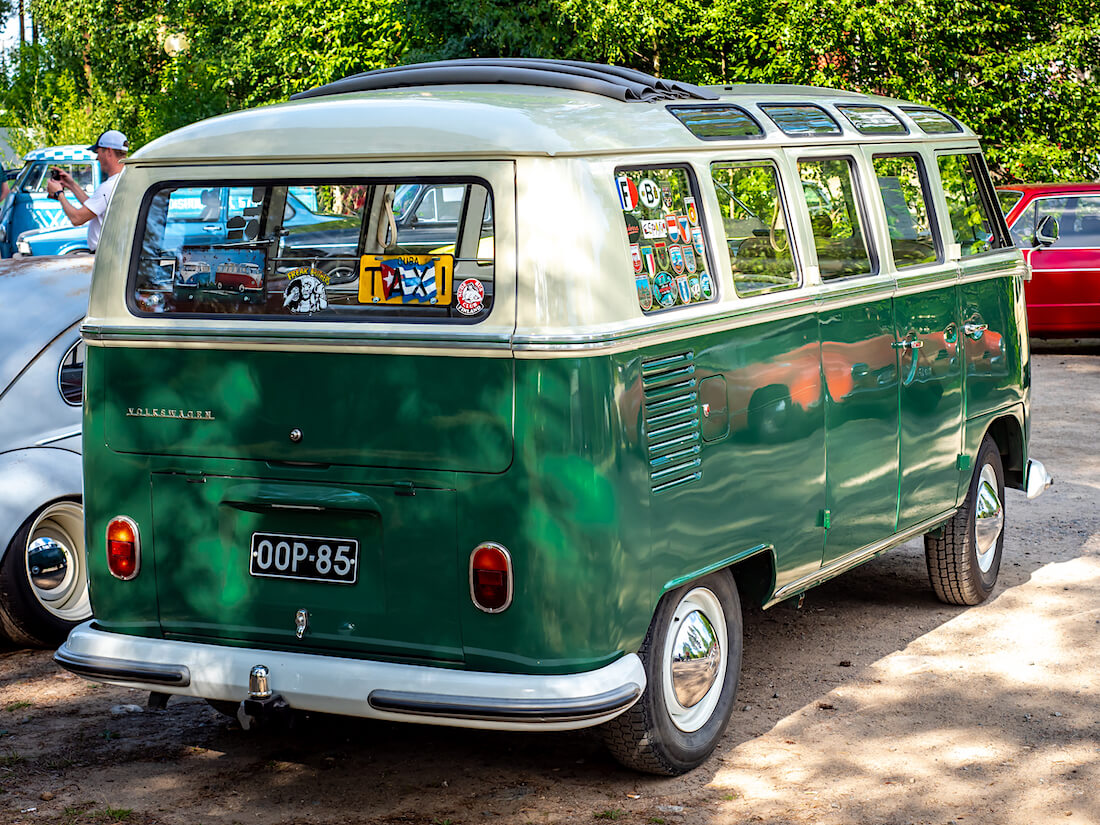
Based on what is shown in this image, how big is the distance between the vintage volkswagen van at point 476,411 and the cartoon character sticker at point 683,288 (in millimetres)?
13

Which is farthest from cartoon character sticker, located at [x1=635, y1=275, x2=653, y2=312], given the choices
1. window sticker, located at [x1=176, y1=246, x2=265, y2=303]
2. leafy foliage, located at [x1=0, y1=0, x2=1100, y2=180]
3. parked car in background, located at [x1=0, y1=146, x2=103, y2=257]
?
leafy foliage, located at [x1=0, y1=0, x2=1100, y2=180]

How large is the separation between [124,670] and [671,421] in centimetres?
191

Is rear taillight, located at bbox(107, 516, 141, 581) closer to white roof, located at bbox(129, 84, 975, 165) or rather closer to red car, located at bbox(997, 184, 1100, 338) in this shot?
white roof, located at bbox(129, 84, 975, 165)

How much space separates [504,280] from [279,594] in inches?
48.7

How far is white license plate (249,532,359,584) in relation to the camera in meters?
4.37

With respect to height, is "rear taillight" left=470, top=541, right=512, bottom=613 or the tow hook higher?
"rear taillight" left=470, top=541, right=512, bottom=613

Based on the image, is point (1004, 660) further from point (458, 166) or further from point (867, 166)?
point (458, 166)

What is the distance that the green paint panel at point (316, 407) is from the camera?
4.13 meters

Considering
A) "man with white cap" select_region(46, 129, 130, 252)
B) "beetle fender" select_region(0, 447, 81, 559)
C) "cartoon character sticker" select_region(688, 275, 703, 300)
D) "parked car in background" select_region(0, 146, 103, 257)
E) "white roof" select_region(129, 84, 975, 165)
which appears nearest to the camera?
"white roof" select_region(129, 84, 975, 165)

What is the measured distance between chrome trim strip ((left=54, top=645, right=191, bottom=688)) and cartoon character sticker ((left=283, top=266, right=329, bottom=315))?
3.87ft

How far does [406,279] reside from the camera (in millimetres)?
4332

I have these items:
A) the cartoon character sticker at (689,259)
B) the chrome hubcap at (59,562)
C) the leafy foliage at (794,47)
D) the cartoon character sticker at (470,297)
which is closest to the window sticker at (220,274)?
the cartoon character sticker at (470,297)

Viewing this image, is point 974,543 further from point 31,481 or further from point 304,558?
point 31,481

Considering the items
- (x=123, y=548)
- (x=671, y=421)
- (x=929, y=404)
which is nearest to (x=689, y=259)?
(x=671, y=421)
